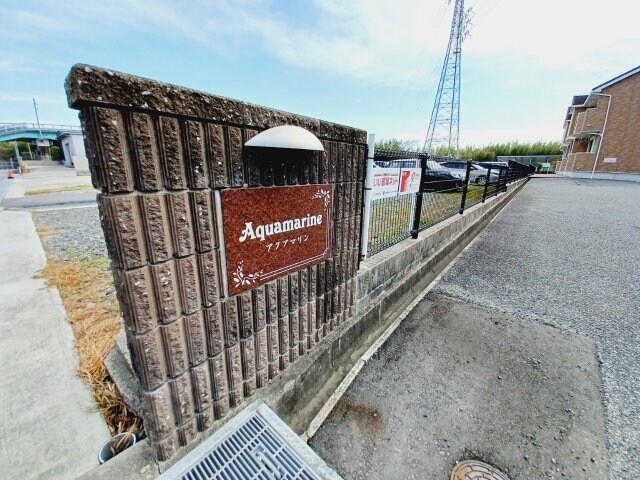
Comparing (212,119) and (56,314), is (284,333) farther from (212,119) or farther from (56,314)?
(56,314)

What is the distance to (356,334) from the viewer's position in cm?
291

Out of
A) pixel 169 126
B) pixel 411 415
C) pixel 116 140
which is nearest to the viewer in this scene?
pixel 116 140

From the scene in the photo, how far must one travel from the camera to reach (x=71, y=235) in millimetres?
5941

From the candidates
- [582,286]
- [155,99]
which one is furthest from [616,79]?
[155,99]

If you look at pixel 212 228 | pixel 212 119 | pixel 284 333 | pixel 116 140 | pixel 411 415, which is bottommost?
pixel 411 415

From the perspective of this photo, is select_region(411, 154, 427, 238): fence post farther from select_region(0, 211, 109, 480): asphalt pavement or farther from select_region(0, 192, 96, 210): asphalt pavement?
select_region(0, 192, 96, 210): asphalt pavement

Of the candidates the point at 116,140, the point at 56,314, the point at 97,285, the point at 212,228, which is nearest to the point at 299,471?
the point at 212,228

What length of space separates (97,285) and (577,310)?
6.21m

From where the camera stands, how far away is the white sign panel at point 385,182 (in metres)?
2.97

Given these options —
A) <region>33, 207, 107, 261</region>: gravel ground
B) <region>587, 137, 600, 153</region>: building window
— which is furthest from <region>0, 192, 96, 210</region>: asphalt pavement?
<region>587, 137, 600, 153</region>: building window

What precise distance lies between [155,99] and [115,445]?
1.93 meters

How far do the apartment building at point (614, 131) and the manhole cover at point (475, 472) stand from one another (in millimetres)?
34161

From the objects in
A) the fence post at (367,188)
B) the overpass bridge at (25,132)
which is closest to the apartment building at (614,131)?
the fence post at (367,188)

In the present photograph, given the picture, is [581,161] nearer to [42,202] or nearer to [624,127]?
[624,127]
